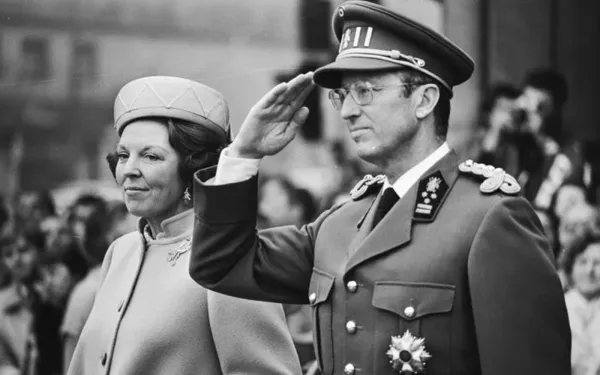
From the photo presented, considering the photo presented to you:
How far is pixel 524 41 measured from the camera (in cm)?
1149

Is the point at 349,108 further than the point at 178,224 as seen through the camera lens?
No

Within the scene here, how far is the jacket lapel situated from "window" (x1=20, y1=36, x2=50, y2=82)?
10.7 m

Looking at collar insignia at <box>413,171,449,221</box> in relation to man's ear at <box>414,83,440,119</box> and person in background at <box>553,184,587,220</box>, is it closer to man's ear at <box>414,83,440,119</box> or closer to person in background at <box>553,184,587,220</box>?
man's ear at <box>414,83,440,119</box>

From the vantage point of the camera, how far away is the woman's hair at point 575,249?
6.76m

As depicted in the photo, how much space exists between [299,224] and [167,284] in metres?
4.78

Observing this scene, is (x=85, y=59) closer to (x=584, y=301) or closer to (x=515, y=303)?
(x=584, y=301)

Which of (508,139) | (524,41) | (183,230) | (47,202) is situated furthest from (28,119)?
(183,230)

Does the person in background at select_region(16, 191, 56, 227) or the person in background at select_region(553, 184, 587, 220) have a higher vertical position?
the person in background at select_region(553, 184, 587, 220)

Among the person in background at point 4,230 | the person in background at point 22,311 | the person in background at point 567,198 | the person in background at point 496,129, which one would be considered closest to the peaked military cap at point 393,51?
the person in background at point 22,311

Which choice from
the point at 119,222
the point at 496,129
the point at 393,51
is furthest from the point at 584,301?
the point at 393,51

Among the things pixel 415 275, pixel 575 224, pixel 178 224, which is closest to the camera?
pixel 415 275

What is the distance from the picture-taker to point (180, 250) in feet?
13.6

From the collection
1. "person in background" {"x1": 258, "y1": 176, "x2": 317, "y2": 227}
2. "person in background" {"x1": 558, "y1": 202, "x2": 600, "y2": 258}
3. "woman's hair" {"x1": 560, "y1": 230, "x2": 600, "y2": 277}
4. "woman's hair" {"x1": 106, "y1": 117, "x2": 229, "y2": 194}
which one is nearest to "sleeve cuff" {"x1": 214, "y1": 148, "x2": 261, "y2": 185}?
A: "woman's hair" {"x1": 106, "y1": 117, "x2": 229, "y2": 194}

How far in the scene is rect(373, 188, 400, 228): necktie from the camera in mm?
3385
